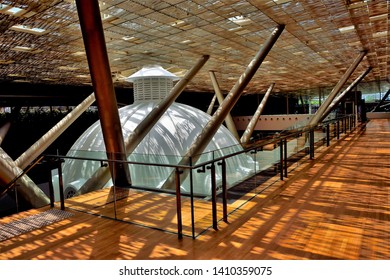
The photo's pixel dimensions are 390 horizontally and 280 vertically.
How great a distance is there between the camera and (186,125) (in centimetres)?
1392

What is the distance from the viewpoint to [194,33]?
1064 centimetres

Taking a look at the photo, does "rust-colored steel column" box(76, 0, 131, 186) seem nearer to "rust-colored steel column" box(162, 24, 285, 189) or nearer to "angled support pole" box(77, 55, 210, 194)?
"angled support pole" box(77, 55, 210, 194)

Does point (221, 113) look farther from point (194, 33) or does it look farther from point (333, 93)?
point (333, 93)

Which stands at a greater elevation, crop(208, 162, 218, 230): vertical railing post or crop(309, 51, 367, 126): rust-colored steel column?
crop(309, 51, 367, 126): rust-colored steel column

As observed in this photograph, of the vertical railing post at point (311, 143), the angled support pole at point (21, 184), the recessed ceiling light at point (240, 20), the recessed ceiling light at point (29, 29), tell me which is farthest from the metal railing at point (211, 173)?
the recessed ceiling light at point (29, 29)

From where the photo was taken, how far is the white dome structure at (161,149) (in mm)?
4914

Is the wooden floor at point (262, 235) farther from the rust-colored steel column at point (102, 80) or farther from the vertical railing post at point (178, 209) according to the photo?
the rust-colored steel column at point (102, 80)

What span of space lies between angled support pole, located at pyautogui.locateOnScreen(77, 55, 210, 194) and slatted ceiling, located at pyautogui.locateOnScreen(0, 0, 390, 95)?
1563 millimetres

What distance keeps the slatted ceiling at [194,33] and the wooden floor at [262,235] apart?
535cm

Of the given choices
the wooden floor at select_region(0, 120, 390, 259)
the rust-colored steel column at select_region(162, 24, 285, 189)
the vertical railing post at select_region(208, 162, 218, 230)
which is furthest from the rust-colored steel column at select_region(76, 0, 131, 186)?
the rust-colored steel column at select_region(162, 24, 285, 189)

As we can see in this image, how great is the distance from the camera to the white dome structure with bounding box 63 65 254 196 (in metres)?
4.91

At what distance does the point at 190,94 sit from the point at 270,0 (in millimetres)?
28044

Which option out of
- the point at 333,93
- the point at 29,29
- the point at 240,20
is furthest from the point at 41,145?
the point at 333,93
